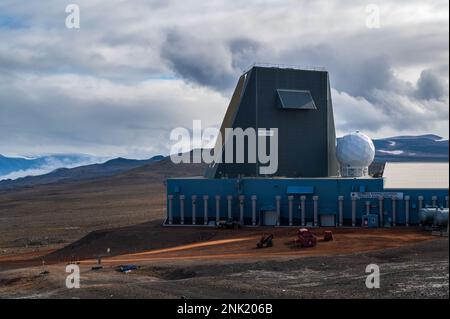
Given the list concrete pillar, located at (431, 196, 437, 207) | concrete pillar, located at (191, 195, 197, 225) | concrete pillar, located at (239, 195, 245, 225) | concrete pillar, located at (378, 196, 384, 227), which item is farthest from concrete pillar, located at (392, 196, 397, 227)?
concrete pillar, located at (191, 195, 197, 225)

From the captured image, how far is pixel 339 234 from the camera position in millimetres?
38312

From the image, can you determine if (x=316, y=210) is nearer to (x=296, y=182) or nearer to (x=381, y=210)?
(x=296, y=182)

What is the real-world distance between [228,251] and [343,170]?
16619 mm

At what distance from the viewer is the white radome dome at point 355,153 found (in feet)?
155

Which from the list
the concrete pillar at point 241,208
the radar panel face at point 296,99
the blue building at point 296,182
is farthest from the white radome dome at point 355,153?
the concrete pillar at point 241,208

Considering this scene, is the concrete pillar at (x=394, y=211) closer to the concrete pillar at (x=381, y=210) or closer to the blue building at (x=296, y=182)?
the blue building at (x=296, y=182)

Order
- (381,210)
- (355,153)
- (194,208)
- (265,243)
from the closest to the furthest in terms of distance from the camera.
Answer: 1. (265,243)
2. (381,210)
3. (194,208)
4. (355,153)

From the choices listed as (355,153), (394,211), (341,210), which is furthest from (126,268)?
(355,153)

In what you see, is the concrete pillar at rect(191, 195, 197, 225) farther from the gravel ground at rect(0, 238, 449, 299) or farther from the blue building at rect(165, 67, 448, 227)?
the gravel ground at rect(0, 238, 449, 299)

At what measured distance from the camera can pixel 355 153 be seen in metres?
47.1

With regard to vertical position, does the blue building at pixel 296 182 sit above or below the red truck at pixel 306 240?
above

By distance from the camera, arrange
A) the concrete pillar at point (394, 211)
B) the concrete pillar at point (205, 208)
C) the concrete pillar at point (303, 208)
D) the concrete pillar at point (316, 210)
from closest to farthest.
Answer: the concrete pillar at point (394, 211) < the concrete pillar at point (316, 210) < the concrete pillar at point (303, 208) < the concrete pillar at point (205, 208)

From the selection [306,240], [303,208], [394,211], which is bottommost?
[306,240]

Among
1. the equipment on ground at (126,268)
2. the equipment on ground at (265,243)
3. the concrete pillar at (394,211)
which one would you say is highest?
the concrete pillar at (394,211)
